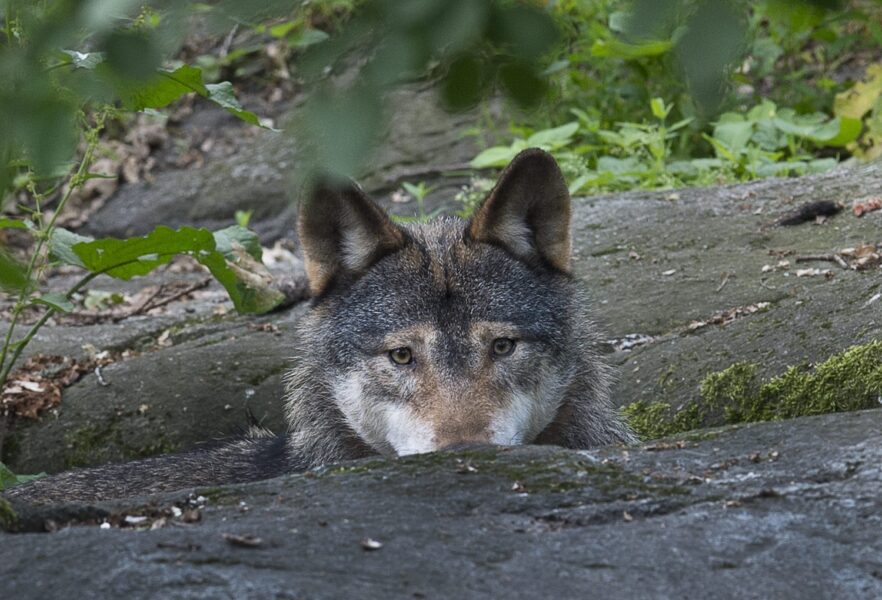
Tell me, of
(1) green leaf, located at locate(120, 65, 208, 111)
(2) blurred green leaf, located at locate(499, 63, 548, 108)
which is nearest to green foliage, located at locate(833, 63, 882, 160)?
(1) green leaf, located at locate(120, 65, 208, 111)

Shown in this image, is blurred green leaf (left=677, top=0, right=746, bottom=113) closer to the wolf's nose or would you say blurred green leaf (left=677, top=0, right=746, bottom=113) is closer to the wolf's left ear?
the wolf's nose

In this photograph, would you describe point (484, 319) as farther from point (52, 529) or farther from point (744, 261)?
point (744, 261)

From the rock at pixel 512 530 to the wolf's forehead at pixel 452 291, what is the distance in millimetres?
1386

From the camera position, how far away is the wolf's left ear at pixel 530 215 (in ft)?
19.2

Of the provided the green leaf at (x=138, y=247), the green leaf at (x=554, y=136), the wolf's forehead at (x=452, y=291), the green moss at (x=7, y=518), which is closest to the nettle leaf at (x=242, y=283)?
the green leaf at (x=138, y=247)

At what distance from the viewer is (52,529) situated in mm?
3652

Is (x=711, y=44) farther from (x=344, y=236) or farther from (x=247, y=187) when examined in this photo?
(x=247, y=187)

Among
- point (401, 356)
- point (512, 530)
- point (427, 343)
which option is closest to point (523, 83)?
point (512, 530)

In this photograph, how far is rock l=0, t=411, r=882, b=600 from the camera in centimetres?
310

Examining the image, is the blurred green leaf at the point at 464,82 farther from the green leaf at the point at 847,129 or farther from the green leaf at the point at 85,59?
the green leaf at the point at 847,129

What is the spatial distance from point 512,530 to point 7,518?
151 centimetres

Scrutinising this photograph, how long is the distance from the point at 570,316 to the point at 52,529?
9.85 feet

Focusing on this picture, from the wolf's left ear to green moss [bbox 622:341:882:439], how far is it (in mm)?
1186

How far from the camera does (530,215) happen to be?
5.98 metres
